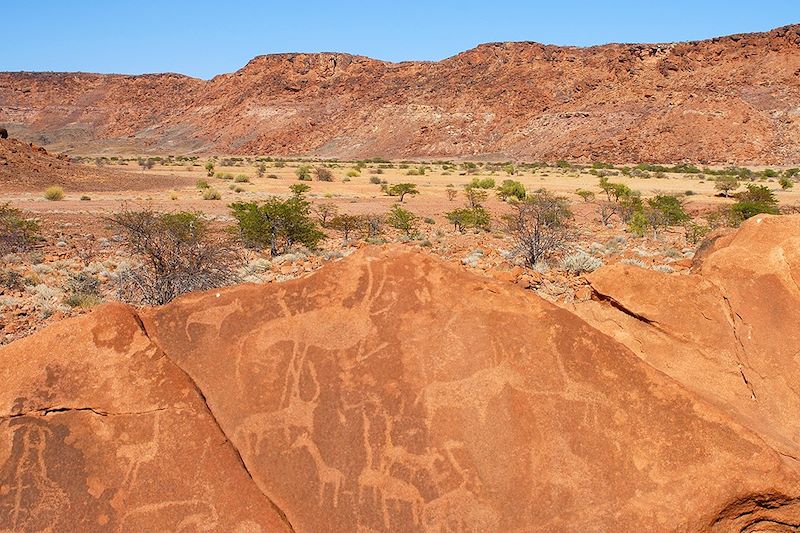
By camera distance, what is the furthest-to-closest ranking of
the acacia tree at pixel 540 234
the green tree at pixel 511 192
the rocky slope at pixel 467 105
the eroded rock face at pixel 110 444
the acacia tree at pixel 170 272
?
the rocky slope at pixel 467 105 < the green tree at pixel 511 192 < the acacia tree at pixel 540 234 < the acacia tree at pixel 170 272 < the eroded rock face at pixel 110 444

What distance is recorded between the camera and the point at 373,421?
3.31 meters

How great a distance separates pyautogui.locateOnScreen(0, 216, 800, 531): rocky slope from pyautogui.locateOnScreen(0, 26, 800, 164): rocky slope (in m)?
66.4

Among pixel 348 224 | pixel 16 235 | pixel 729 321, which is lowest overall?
pixel 16 235

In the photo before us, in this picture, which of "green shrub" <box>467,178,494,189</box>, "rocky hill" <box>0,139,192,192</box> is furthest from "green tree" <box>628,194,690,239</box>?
"rocky hill" <box>0,139,192,192</box>

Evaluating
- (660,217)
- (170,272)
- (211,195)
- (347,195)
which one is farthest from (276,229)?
(347,195)

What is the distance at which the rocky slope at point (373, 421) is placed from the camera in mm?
3064

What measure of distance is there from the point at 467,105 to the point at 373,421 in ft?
281

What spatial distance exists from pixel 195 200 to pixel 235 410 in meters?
29.2

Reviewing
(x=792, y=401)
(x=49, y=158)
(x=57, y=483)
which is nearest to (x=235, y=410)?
(x=57, y=483)

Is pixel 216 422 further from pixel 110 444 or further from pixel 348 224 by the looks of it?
pixel 348 224

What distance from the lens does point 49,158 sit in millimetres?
41656

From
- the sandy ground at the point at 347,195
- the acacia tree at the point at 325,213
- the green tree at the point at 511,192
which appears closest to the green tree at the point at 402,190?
the sandy ground at the point at 347,195

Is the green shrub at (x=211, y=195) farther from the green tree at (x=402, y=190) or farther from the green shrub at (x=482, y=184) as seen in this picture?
the green shrub at (x=482, y=184)

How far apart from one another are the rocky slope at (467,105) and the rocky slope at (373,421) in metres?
66.4
